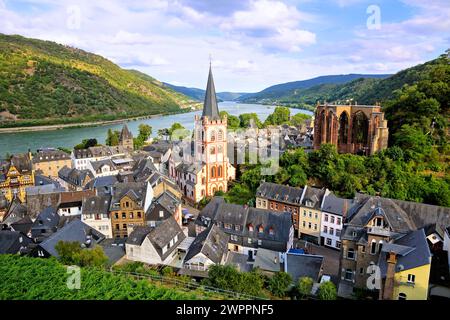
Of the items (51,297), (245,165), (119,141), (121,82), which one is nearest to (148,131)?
(119,141)

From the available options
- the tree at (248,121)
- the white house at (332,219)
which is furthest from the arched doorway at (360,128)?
the tree at (248,121)

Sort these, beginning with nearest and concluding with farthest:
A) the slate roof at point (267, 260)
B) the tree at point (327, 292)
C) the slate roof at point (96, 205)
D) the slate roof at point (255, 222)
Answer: the tree at point (327, 292) < the slate roof at point (267, 260) < the slate roof at point (255, 222) < the slate roof at point (96, 205)

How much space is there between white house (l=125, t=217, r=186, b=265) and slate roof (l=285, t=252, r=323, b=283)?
31.3 feet

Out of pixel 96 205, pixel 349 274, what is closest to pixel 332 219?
pixel 349 274

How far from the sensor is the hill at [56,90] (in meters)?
115

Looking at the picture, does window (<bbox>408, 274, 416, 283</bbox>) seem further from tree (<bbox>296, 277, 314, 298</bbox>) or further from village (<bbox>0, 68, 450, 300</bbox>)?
tree (<bbox>296, 277, 314, 298</bbox>)

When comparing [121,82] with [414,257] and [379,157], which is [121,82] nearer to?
[379,157]

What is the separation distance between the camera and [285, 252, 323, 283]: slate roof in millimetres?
22650

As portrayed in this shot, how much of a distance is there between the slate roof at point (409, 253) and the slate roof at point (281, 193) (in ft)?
44.8

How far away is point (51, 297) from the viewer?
14.8m

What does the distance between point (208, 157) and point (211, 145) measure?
1679 millimetres

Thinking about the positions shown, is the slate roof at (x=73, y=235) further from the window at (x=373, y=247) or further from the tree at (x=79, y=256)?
the window at (x=373, y=247)

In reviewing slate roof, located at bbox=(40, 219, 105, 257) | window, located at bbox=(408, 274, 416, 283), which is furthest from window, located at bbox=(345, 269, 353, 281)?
slate roof, located at bbox=(40, 219, 105, 257)

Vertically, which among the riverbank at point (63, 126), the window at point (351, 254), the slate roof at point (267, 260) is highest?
the riverbank at point (63, 126)
